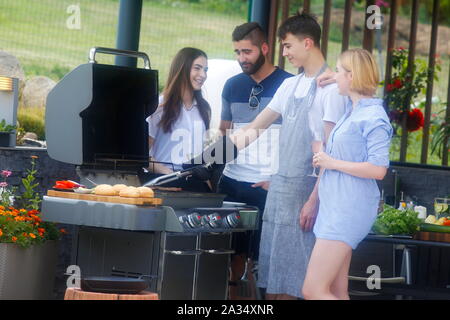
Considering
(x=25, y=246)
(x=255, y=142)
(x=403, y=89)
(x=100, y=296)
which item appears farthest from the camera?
(x=403, y=89)

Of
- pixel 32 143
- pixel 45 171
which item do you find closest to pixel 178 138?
pixel 45 171

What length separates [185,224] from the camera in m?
4.46

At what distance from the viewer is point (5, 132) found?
5.54 m

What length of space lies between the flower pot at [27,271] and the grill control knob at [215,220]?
1.19m

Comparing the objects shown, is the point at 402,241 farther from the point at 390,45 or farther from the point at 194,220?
the point at 390,45

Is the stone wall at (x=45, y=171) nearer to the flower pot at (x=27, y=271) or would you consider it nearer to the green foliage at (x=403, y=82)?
the flower pot at (x=27, y=271)

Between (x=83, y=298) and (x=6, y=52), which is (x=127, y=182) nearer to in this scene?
(x=83, y=298)

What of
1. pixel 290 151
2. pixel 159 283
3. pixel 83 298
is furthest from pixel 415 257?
pixel 83 298

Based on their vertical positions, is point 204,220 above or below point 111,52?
below

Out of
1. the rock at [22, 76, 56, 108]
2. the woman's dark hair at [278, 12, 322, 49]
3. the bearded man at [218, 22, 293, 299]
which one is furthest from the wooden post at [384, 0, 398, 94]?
the woman's dark hair at [278, 12, 322, 49]

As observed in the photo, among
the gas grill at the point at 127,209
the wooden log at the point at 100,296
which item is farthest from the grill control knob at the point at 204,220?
the wooden log at the point at 100,296

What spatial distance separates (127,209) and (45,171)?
5.08 feet

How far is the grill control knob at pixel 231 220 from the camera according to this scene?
4.73 metres
